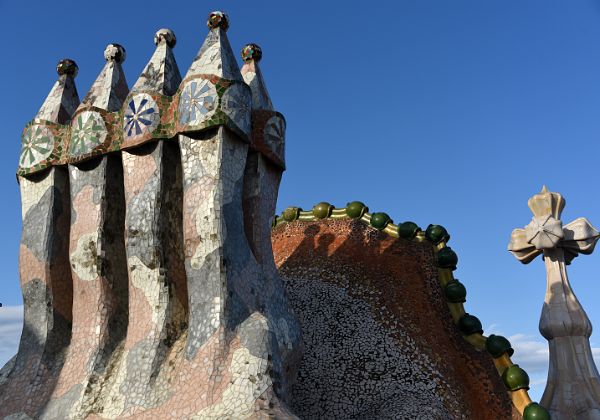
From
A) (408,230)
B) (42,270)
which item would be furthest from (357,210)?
(42,270)

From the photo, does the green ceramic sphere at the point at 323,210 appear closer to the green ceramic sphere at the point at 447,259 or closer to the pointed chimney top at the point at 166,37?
the green ceramic sphere at the point at 447,259

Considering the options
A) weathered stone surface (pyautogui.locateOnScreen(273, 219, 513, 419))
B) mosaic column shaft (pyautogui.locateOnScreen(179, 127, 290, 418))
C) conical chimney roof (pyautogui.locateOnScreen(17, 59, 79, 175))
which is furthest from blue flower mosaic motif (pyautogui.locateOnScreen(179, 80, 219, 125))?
weathered stone surface (pyautogui.locateOnScreen(273, 219, 513, 419))

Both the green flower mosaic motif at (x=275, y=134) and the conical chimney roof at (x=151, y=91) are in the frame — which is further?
the green flower mosaic motif at (x=275, y=134)

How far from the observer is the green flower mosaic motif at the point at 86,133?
22.2ft

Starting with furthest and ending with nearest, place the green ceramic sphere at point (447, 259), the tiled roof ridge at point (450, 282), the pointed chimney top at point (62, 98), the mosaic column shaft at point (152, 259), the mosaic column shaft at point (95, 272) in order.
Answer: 1. the green ceramic sphere at point (447, 259)
2. the tiled roof ridge at point (450, 282)
3. the pointed chimney top at point (62, 98)
4. the mosaic column shaft at point (95, 272)
5. the mosaic column shaft at point (152, 259)

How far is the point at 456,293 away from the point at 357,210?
2.01m

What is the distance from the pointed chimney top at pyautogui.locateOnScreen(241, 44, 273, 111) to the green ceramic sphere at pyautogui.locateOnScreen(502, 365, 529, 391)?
4.40 metres

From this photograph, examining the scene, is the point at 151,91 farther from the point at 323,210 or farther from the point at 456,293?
the point at 456,293

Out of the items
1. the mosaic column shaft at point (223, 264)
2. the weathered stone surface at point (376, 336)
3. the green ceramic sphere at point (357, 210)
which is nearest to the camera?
the mosaic column shaft at point (223, 264)

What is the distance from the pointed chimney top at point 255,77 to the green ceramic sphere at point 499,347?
4246mm

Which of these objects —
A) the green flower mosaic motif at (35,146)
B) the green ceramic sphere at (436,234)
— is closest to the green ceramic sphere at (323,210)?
the green ceramic sphere at (436,234)

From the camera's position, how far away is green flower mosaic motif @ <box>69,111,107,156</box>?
6762mm

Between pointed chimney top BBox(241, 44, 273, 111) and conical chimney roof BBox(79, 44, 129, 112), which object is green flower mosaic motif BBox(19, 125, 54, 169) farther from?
pointed chimney top BBox(241, 44, 273, 111)

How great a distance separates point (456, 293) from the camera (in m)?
9.31
